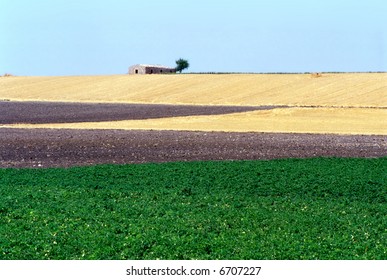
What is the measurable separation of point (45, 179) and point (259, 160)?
20.3 feet

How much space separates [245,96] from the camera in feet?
200

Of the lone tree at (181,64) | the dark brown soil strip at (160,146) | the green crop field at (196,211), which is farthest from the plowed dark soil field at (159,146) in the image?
the lone tree at (181,64)

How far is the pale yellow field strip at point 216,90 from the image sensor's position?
56.4 m

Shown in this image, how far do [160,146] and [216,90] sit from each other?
42.9 meters

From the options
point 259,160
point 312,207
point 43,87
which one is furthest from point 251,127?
point 43,87

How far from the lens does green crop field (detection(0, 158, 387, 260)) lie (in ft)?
32.4

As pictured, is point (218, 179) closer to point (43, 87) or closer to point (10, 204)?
point (10, 204)

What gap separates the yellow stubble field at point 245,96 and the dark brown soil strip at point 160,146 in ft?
14.9

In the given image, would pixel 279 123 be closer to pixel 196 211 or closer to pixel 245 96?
pixel 196 211

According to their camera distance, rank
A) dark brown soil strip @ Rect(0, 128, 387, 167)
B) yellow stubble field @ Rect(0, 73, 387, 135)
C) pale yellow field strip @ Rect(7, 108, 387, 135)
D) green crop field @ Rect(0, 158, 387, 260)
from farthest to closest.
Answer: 1. yellow stubble field @ Rect(0, 73, 387, 135)
2. pale yellow field strip @ Rect(7, 108, 387, 135)
3. dark brown soil strip @ Rect(0, 128, 387, 167)
4. green crop field @ Rect(0, 158, 387, 260)

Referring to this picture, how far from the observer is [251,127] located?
33.4 m

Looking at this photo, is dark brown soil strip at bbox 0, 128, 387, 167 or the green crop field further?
dark brown soil strip at bbox 0, 128, 387, 167

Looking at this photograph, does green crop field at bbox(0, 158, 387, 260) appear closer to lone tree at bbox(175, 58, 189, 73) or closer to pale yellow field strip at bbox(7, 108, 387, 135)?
pale yellow field strip at bbox(7, 108, 387, 135)

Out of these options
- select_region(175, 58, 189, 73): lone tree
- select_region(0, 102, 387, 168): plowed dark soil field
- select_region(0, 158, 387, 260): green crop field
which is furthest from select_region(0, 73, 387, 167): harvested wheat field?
select_region(175, 58, 189, 73): lone tree
